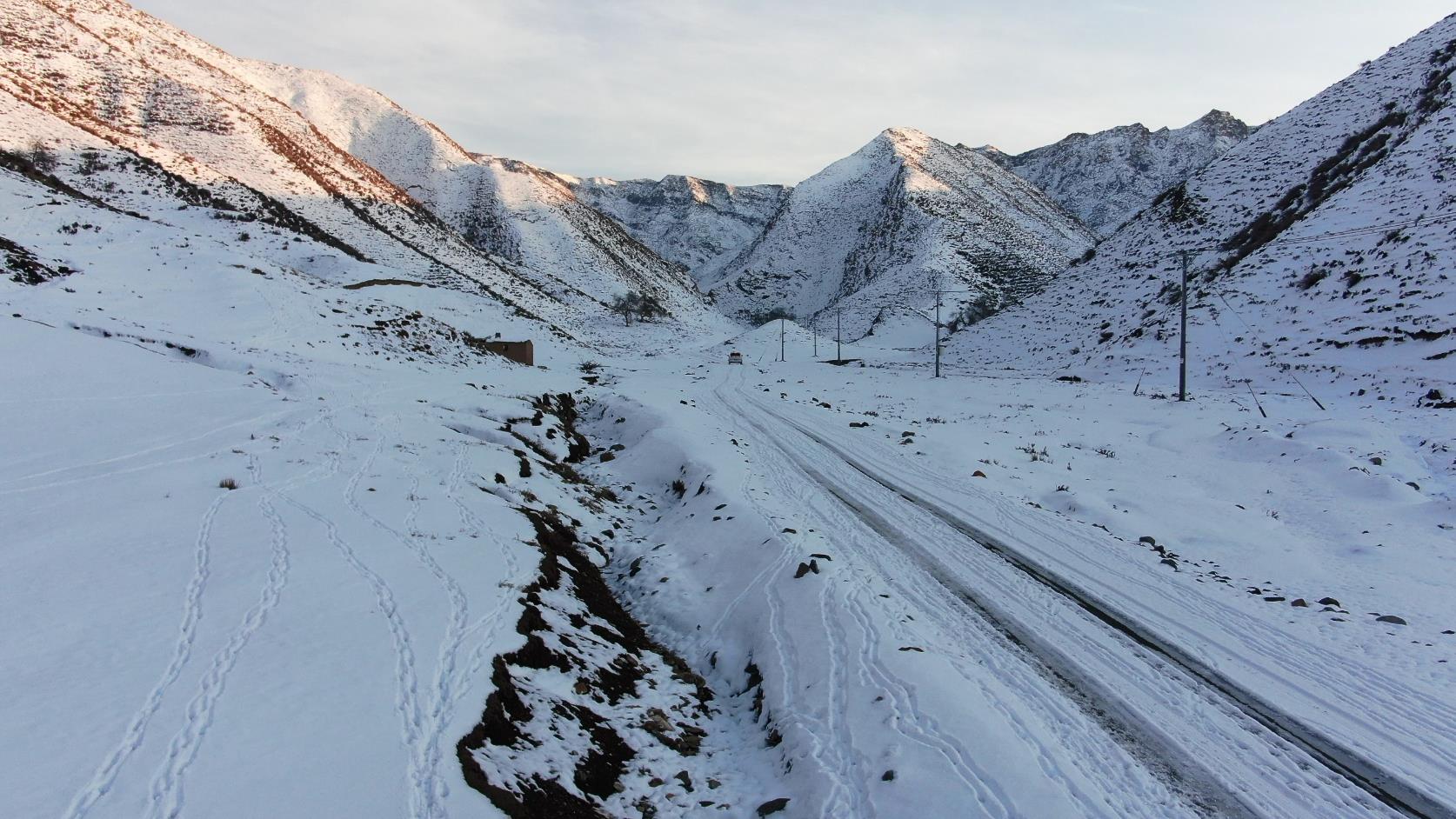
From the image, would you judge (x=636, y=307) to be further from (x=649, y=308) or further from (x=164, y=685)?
(x=164, y=685)

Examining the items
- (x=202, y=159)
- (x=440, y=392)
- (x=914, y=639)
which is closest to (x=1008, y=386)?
(x=440, y=392)

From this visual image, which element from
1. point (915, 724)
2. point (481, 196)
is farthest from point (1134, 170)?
point (915, 724)

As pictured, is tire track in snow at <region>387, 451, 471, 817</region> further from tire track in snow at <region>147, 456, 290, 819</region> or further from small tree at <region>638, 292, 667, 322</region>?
small tree at <region>638, 292, 667, 322</region>

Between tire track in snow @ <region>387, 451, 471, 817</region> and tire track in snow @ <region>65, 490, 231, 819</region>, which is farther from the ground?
tire track in snow @ <region>65, 490, 231, 819</region>

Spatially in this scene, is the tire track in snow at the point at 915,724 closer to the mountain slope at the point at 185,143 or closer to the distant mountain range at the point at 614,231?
the distant mountain range at the point at 614,231

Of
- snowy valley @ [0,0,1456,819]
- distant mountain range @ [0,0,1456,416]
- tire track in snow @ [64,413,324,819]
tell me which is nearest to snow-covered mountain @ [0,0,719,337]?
distant mountain range @ [0,0,1456,416]
